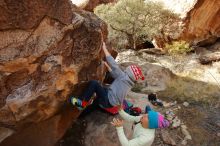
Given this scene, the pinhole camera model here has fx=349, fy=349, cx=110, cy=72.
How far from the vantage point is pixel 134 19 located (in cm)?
1441

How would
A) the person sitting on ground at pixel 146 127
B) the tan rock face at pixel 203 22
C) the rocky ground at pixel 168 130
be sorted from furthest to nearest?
the tan rock face at pixel 203 22 < the rocky ground at pixel 168 130 < the person sitting on ground at pixel 146 127

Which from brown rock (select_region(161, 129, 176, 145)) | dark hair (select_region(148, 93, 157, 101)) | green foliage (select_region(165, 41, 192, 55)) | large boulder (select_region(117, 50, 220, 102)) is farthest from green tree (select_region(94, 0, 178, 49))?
brown rock (select_region(161, 129, 176, 145))

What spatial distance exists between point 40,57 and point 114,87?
1.79 meters

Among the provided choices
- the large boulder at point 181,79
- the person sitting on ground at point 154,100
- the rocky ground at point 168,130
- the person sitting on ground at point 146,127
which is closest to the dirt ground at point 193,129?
the rocky ground at point 168,130

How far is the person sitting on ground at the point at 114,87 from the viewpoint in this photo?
7.32 meters

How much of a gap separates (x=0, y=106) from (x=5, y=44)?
1.15 metres

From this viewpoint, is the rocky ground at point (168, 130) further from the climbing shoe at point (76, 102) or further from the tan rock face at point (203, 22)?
the tan rock face at point (203, 22)

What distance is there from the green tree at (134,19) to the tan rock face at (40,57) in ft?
23.0

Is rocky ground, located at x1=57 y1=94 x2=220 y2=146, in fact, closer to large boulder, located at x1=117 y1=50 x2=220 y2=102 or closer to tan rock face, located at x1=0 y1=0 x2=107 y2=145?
large boulder, located at x1=117 y1=50 x2=220 y2=102

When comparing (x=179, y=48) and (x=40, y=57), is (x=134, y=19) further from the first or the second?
(x=40, y=57)

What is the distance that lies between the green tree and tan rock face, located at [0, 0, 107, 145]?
7.00 meters

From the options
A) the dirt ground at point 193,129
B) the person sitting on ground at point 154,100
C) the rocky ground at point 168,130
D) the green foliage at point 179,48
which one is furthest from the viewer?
the green foliage at point 179,48

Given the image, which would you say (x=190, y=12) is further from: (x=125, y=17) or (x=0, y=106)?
(x=0, y=106)

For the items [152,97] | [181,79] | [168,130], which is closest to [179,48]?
[181,79]
